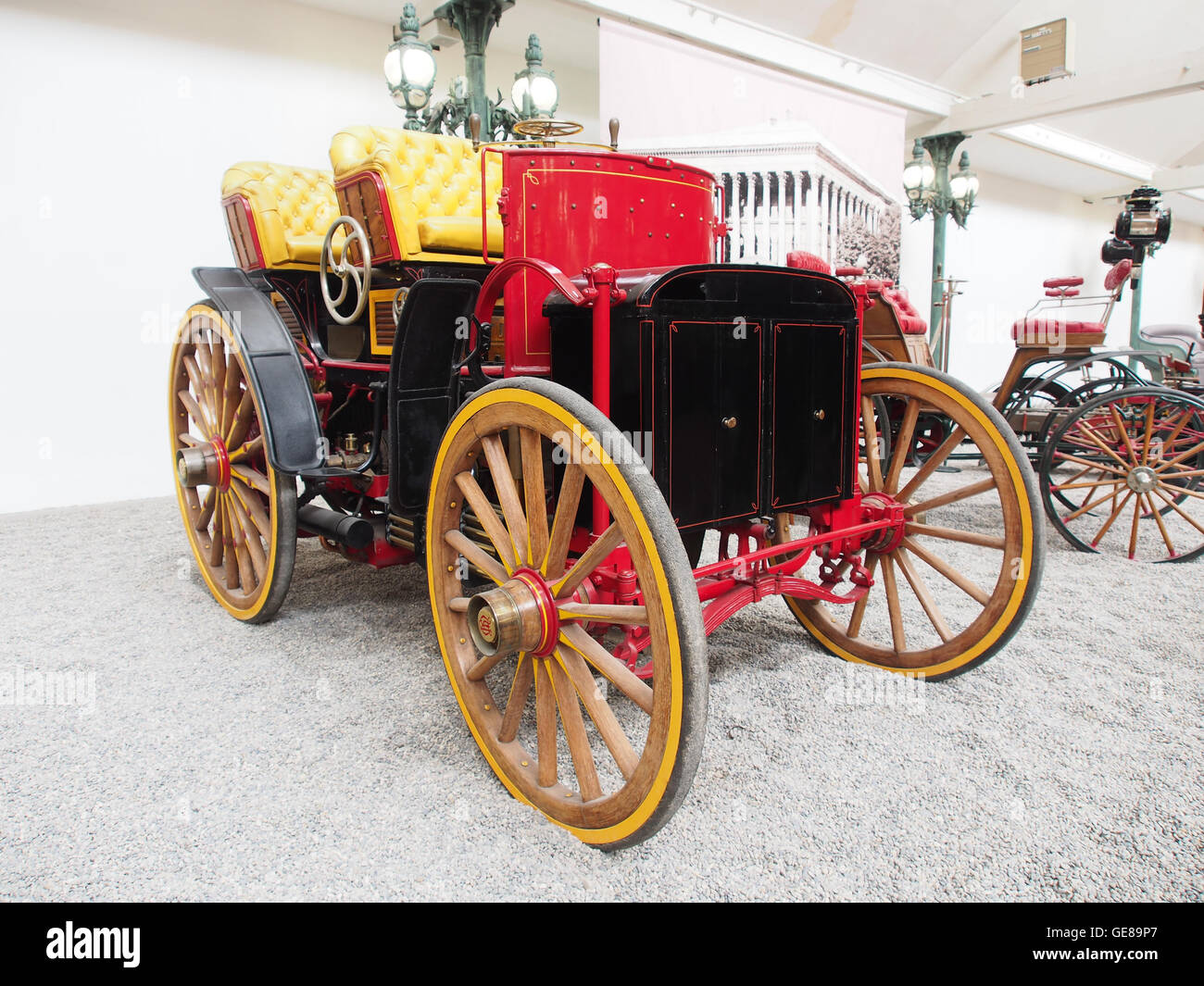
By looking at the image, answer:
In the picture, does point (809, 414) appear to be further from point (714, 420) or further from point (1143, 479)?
point (1143, 479)

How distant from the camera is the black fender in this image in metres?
2.48

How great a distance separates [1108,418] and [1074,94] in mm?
4342

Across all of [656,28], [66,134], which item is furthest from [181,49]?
[656,28]

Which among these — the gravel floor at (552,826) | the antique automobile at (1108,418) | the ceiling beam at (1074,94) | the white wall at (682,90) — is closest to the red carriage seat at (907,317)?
the antique automobile at (1108,418)

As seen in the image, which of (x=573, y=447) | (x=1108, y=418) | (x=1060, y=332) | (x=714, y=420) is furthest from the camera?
(x=1060, y=332)

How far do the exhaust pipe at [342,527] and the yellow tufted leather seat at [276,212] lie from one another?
1.04 metres

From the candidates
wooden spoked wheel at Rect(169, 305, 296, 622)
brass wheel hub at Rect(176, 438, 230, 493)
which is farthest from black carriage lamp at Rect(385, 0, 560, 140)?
brass wheel hub at Rect(176, 438, 230, 493)

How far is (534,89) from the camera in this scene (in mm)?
4613

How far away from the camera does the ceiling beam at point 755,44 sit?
5.16 m

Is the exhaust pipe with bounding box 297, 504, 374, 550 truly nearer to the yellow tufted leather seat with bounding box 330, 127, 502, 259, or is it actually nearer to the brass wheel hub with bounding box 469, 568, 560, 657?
the yellow tufted leather seat with bounding box 330, 127, 502, 259

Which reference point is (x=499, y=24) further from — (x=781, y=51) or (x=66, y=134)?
(x=66, y=134)

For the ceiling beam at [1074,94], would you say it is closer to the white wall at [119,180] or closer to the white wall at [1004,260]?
the white wall at [1004,260]

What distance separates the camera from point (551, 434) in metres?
1.48

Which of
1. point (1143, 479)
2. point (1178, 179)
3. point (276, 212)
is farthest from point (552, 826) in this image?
point (1178, 179)
